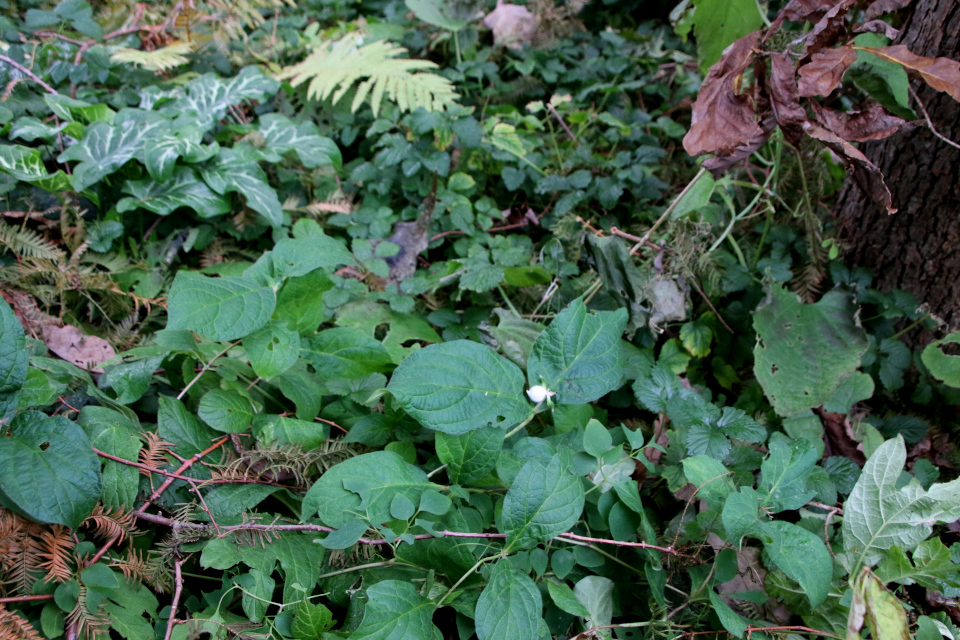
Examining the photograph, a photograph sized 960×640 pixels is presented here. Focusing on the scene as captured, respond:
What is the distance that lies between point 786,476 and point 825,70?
110 cm

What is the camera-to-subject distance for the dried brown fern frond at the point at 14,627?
97cm

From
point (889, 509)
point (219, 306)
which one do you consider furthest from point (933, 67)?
point (219, 306)

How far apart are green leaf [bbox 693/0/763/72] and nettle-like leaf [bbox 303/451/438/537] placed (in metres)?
1.87

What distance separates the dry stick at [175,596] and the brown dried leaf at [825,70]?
76.6 inches

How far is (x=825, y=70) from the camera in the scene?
5.02 feet

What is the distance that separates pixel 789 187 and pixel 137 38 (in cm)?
309

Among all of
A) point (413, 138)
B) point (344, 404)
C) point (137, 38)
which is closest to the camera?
point (344, 404)

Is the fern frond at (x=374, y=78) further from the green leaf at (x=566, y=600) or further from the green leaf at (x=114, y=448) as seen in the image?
the green leaf at (x=566, y=600)

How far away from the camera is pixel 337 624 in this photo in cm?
123

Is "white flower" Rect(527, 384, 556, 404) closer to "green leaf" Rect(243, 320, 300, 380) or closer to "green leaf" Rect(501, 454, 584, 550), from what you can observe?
"green leaf" Rect(501, 454, 584, 550)

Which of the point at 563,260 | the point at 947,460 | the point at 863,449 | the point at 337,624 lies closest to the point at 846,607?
the point at 863,449

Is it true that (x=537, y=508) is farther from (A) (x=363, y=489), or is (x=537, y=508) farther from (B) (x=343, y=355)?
(B) (x=343, y=355)

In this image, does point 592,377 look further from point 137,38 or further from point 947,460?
point 137,38

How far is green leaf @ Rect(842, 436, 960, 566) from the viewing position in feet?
3.88
